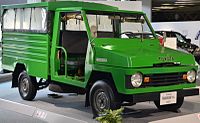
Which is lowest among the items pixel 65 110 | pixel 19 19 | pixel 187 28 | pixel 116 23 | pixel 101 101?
pixel 65 110

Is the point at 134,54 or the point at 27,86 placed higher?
the point at 134,54

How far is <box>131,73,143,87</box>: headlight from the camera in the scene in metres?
4.88

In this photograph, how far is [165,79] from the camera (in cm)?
522

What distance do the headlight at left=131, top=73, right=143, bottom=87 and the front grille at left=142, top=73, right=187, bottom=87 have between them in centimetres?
10

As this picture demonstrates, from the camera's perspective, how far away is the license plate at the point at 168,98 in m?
5.19

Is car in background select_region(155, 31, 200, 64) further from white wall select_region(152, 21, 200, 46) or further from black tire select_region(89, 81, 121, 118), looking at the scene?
black tire select_region(89, 81, 121, 118)

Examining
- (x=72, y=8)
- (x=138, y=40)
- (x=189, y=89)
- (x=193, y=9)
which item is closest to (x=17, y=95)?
(x=72, y=8)

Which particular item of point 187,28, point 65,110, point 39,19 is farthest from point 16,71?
point 187,28

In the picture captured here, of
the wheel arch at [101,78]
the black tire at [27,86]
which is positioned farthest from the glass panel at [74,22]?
the black tire at [27,86]

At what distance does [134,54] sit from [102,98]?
29.2 inches

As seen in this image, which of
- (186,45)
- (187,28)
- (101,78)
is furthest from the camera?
(187,28)

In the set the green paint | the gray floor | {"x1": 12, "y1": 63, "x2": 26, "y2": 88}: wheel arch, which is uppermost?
the green paint

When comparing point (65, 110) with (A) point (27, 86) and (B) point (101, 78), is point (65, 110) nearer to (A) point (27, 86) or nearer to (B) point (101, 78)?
(B) point (101, 78)

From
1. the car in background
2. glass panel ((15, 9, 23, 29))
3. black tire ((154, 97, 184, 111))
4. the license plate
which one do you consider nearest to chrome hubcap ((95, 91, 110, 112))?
the license plate
